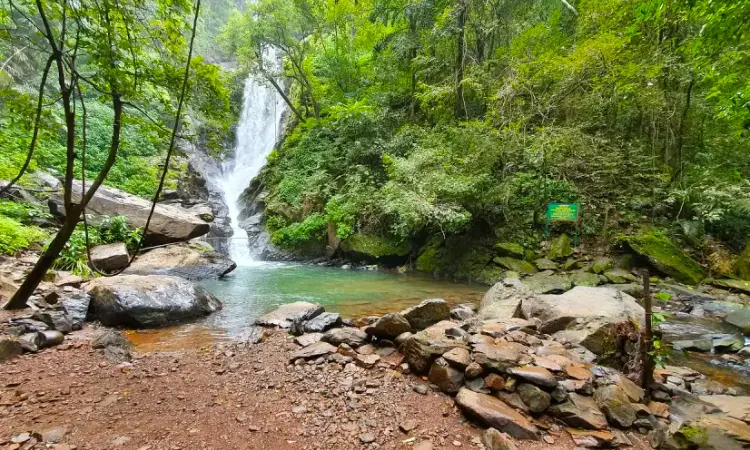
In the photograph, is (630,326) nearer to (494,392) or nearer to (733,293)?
(494,392)

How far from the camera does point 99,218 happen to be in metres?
10.1

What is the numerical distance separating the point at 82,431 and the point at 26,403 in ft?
2.56

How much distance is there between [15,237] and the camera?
7852 millimetres

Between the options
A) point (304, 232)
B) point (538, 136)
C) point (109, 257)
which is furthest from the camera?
point (304, 232)

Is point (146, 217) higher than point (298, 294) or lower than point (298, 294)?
higher

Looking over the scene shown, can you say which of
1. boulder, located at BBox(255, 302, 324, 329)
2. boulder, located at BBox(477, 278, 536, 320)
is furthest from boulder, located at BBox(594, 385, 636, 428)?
boulder, located at BBox(255, 302, 324, 329)

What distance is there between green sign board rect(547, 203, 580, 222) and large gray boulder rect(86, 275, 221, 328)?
9.33m

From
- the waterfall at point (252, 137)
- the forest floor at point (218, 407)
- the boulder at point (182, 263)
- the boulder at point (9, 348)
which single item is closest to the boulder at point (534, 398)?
the forest floor at point (218, 407)

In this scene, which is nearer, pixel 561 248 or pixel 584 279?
pixel 584 279

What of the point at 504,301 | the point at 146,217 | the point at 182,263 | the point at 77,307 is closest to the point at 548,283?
the point at 504,301

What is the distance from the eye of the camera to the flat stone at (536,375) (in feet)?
9.86

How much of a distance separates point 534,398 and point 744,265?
30.3 feet

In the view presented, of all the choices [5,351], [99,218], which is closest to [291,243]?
[99,218]

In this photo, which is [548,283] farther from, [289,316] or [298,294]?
[289,316]
